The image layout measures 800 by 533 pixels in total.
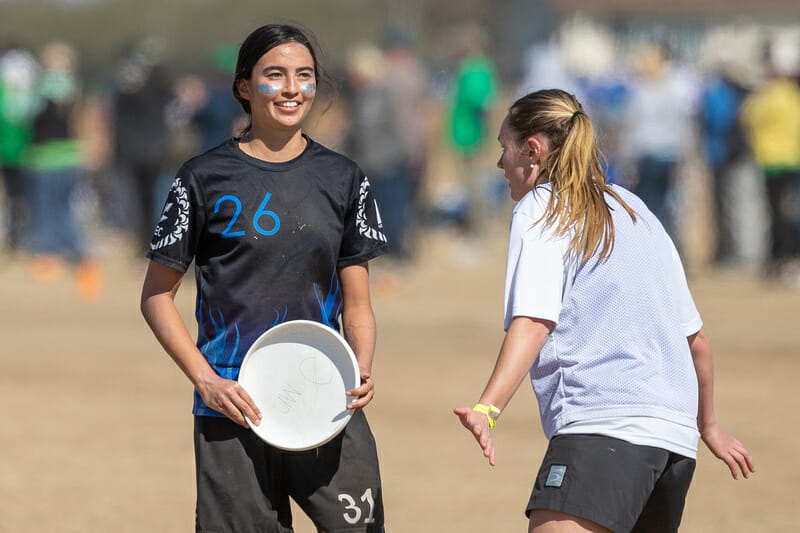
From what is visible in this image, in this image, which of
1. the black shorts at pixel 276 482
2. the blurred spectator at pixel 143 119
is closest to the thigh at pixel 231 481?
the black shorts at pixel 276 482

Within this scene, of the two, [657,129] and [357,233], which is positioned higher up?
[657,129]

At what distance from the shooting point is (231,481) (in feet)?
11.7

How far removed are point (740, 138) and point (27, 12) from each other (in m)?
76.8

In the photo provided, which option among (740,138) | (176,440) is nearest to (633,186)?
(740,138)

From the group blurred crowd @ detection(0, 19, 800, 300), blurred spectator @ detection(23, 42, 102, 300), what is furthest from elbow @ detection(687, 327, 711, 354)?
blurred spectator @ detection(23, 42, 102, 300)

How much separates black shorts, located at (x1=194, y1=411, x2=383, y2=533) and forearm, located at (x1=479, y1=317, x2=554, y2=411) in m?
0.54

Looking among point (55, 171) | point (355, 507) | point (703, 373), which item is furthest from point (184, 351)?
point (55, 171)

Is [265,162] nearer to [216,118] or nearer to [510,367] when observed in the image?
[510,367]

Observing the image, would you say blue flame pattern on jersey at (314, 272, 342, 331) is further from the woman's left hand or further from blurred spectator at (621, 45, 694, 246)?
blurred spectator at (621, 45, 694, 246)

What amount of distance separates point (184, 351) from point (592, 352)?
3.53ft

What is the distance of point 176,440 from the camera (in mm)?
7414

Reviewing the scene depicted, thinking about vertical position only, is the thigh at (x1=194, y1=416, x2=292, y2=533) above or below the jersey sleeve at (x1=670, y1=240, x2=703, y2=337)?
below

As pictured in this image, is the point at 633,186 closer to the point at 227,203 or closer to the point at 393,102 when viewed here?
the point at 393,102

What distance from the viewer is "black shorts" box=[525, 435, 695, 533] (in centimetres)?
325
